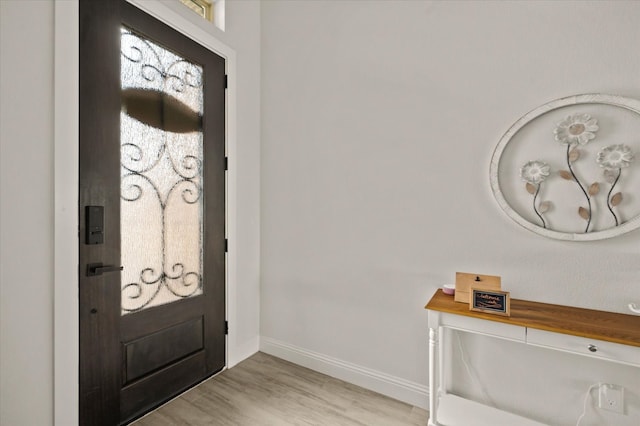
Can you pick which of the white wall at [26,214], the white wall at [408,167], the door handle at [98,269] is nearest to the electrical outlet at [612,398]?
the white wall at [408,167]

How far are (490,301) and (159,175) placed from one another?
206 cm

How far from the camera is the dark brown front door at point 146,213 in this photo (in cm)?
161

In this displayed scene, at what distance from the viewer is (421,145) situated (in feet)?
6.50

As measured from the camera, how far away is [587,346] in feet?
4.25

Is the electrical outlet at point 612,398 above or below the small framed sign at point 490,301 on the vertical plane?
below

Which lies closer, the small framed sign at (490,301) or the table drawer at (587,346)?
the table drawer at (587,346)

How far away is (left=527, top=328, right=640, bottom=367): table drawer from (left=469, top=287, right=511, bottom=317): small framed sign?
13 cm

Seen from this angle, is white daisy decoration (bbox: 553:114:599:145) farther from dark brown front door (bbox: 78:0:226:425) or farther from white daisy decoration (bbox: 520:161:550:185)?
dark brown front door (bbox: 78:0:226:425)

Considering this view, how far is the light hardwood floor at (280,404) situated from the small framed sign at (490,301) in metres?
0.86

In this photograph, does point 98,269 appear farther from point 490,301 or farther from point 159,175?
point 490,301

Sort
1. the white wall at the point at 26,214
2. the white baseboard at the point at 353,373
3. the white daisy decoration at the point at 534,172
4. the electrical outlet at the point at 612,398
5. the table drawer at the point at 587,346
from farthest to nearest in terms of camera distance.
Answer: the white baseboard at the point at 353,373 < the white daisy decoration at the point at 534,172 < the electrical outlet at the point at 612,398 < the white wall at the point at 26,214 < the table drawer at the point at 587,346

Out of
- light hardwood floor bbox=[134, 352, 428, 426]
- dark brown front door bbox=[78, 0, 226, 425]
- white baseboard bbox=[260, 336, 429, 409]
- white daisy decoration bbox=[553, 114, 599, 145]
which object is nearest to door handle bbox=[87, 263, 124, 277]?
dark brown front door bbox=[78, 0, 226, 425]

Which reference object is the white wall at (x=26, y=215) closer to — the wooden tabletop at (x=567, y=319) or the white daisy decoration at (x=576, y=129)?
the wooden tabletop at (x=567, y=319)

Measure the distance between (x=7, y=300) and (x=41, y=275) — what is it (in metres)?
0.15
